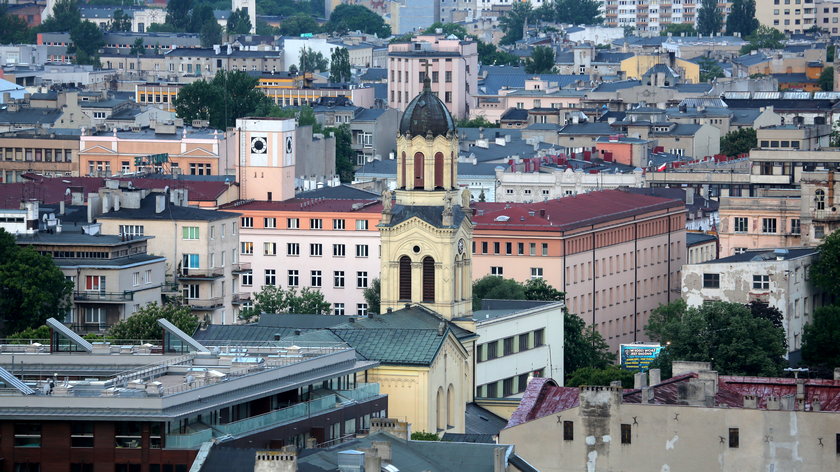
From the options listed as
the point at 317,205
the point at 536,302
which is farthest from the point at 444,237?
the point at 317,205

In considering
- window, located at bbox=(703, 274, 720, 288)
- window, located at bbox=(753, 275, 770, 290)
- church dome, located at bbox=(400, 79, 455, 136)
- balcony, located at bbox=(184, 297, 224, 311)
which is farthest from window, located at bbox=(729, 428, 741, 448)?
window, located at bbox=(703, 274, 720, 288)

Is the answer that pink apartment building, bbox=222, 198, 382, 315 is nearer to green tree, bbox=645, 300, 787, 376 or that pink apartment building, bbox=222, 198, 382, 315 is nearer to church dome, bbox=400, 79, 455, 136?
green tree, bbox=645, 300, 787, 376

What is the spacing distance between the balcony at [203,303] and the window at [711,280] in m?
23.2

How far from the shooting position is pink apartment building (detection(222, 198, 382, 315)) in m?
163

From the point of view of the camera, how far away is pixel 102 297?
440 ft

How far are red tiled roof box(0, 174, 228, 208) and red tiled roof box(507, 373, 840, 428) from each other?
62.6 meters

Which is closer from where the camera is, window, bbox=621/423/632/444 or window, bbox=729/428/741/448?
window, bbox=729/428/741/448

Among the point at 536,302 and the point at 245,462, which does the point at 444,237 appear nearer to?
the point at 536,302

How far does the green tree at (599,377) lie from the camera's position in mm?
123875

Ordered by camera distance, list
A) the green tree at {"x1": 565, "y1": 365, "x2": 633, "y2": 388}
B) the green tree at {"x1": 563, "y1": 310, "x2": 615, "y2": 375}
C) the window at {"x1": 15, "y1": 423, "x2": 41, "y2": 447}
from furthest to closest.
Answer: the green tree at {"x1": 563, "y1": 310, "x2": 615, "y2": 375} → the green tree at {"x1": 565, "y1": 365, "x2": 633, "y2": 388} → the window at {"x1": 15, "y1": 423, "x2": 41, "y2": 447}

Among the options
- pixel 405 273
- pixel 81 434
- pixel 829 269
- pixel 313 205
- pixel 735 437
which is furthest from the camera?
pixel 313 205

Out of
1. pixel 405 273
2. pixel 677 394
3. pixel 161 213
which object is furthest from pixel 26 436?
pixel 161 213

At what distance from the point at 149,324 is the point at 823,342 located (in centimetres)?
3217

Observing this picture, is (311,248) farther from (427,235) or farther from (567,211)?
(427,235)
